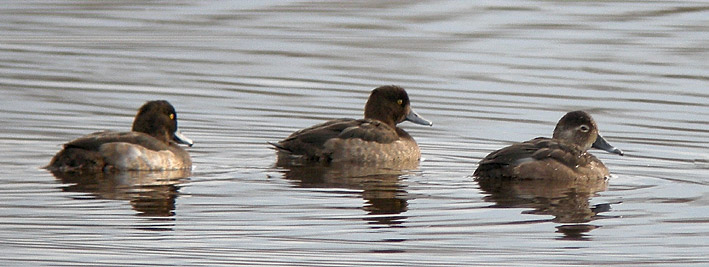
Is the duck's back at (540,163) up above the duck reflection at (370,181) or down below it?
above

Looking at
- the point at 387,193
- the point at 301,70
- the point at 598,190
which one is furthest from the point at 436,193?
the point at 301,70

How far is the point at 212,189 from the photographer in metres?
10.5

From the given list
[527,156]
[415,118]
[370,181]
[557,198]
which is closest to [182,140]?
[370,181]

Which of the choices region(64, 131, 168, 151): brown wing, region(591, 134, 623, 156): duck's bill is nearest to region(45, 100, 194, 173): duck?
region(64, 131, 168, 151): brown wing

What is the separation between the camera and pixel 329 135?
482 inches

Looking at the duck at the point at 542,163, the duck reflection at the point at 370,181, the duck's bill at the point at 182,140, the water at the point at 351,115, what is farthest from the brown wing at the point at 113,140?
the duck at the point at 542,163

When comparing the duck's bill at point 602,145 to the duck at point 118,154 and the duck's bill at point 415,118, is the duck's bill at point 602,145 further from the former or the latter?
the duck at point 118,154

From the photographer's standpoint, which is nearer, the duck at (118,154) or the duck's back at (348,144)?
the duck at (118,154)

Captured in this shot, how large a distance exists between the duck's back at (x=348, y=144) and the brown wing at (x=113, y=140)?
3.48 ft

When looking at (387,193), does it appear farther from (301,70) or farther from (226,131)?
(301,70)

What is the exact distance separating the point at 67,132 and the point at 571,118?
4029 millimetres

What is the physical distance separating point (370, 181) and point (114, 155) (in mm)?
1758

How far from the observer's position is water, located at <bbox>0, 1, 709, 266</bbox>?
8.55 metres

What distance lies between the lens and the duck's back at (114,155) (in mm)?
11094
